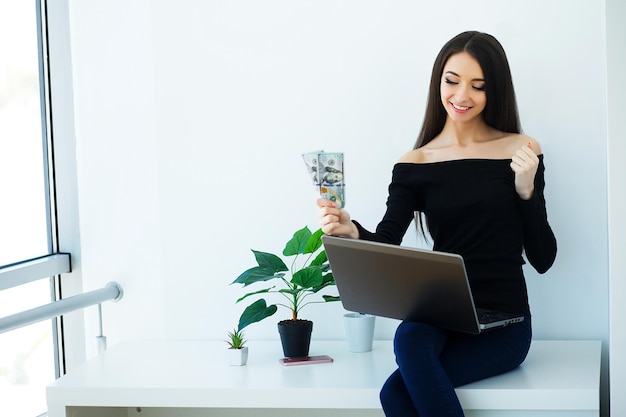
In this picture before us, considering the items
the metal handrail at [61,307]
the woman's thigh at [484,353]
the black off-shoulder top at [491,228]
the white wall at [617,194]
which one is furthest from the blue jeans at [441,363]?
the metal handrail at [61,307]

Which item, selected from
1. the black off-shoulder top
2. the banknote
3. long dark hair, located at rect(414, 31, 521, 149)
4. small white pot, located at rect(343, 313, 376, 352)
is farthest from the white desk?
long dark hair, located at rect(414, 31, 521, 149)

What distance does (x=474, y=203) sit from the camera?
238 centimetres

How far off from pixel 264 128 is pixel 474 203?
2.65 ft

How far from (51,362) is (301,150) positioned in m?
1.18

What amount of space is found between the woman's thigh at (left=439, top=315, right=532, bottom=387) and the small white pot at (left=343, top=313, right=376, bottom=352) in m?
0.37

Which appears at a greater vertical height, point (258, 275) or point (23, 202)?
point (23, 202)

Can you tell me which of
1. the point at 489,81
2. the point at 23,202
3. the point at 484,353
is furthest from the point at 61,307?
the point at 489,81

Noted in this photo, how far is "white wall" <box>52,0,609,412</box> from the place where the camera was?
261cm

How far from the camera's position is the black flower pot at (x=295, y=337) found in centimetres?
253

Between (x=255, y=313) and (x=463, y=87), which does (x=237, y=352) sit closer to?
(x=255, y=313)

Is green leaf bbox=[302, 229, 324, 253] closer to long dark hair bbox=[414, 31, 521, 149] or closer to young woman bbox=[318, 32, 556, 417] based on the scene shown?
young woman bbox=[318, 32, 556, 417]

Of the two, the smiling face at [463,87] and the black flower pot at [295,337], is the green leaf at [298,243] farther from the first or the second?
the smiling face at [463,87]

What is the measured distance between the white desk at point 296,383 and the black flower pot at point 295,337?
0.19 ft

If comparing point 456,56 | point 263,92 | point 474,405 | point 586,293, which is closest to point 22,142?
point 263,92
